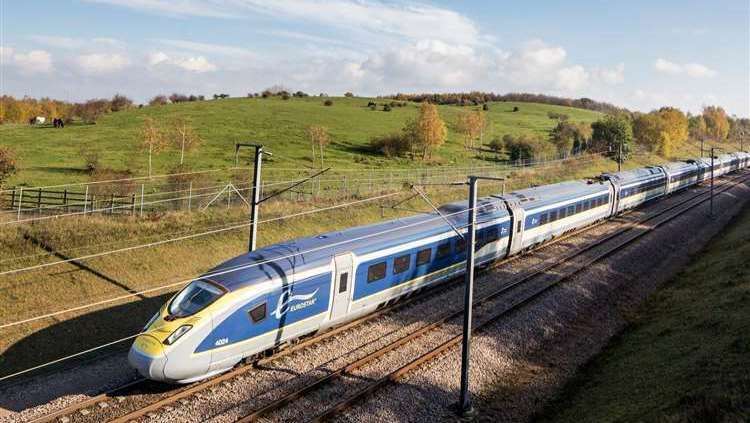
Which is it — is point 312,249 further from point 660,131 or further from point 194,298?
point 660,131

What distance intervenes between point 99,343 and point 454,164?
6132 centimetres

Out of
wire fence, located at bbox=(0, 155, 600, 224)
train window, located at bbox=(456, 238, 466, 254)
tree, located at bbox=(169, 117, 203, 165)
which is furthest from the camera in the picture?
tree, located at bbox=(169, 117, 203, 165)

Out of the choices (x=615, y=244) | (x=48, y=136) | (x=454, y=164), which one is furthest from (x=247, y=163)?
(x=615, y=244)

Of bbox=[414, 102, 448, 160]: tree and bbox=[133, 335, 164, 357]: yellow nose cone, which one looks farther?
bbox=[414, 102, 448, 160]: tree

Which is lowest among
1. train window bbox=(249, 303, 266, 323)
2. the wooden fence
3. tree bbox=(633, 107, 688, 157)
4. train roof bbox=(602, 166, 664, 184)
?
train window bbox=(249, 303, 266, 323)

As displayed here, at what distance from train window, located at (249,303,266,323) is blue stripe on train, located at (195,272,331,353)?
0.24 ft

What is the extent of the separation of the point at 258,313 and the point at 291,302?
134 centimetres

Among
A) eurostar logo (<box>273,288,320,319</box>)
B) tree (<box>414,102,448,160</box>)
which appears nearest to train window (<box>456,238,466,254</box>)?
eurostar logo (<box>273,288,320,319</box>)

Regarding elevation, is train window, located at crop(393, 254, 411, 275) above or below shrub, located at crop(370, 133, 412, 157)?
below

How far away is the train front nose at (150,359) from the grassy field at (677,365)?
1112cm

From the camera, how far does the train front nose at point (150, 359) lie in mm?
15016

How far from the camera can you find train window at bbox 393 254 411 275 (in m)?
22.0

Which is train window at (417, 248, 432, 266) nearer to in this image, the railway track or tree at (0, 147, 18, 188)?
the railway track

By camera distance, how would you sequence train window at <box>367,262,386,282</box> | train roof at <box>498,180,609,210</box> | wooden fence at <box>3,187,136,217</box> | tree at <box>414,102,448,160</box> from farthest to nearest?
1. tree at <box>414,102,448,160</box>
2. train roof at <box>498,180,609,210</box>
3. wooden fence at <box>3,187,136,217</box>
4. train window at <box>367,262,386,282</box>
